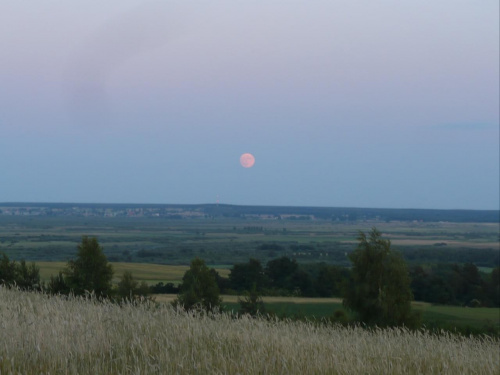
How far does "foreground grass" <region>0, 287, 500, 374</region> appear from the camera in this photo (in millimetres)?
6320

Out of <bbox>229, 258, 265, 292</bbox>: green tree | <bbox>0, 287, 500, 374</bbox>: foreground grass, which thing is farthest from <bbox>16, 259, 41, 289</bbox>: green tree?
<bbox>229, 258, 265, 292</bbox>: green tree

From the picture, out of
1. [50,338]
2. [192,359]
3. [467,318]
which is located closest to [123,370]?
[192,359]

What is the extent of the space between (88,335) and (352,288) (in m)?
17.0

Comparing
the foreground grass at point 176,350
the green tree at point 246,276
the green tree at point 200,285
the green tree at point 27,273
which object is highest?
the foreground grass at point 176,350

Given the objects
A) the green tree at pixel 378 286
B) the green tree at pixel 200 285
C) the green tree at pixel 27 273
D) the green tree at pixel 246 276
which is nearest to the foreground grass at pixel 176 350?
the green tree at pixel 27 273

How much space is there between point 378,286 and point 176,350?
17114mm

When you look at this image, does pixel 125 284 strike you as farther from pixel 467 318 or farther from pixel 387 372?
pixel 467 318

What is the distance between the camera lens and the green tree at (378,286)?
22562 mm

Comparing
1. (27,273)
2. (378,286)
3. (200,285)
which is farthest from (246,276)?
(27,273)

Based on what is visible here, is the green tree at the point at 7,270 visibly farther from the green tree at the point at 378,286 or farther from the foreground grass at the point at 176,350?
the foreground grass at the point at 176,350

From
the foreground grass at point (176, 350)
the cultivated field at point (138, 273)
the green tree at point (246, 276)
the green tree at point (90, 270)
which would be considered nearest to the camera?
the foreground grass at point (176, 350)

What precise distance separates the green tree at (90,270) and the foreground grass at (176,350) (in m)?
11.3

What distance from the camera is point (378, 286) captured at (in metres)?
23.2

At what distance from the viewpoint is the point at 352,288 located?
23.3m
